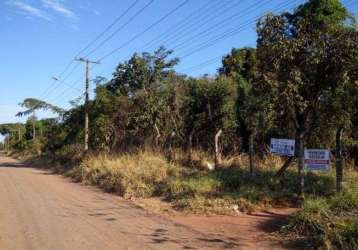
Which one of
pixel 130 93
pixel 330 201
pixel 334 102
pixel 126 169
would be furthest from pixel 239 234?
pixel 130 93

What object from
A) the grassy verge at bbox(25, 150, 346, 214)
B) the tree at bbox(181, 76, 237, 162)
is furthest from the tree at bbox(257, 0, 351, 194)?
the tree at bbox(181, 76, 237, 162)

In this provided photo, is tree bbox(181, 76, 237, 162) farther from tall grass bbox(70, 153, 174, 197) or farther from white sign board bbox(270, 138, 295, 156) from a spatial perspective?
white sign board bbox(270, 138, 295, 156)

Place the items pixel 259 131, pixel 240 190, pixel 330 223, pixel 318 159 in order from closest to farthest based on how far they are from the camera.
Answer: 1. pixel 330 223
2. pixel 318 159
3. pixel 240 190
4. pixel 259 131

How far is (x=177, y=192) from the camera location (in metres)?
13.1

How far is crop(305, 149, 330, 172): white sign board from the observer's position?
1153 cm

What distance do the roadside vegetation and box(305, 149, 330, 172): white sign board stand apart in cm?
43

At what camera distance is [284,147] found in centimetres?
1327

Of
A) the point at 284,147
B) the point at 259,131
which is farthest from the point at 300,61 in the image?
the point at 259,131

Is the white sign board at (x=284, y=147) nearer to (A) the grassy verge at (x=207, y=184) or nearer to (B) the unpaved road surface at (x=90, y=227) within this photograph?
(A) the grassy verge at (x=207, y=184)

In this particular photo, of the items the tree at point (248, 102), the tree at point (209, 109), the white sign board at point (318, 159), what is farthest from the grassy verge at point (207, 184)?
the tree at point (209, 109)

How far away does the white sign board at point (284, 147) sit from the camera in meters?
13.2

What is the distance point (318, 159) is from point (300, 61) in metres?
2.73

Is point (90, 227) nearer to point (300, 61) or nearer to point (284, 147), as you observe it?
point (284, 147)

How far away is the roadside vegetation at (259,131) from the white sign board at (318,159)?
43 centimetres
